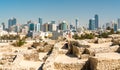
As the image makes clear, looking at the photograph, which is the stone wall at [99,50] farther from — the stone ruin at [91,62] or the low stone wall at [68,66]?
the low stone wall at [68,66]

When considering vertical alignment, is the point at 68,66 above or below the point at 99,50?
below

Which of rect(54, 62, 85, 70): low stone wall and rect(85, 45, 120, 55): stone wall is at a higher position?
rect(85, 45, 120, 55): stone wall

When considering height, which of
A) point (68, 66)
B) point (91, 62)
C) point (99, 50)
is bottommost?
point (68, 66)

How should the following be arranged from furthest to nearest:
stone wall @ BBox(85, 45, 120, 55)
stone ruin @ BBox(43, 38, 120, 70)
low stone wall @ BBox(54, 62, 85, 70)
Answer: stone wall @ BBox(85, 45, 120, 55)
low stone wall @ BBox(54, 62, 85, 70)
stone ruin @ BBox(43, 38, 120, 70)

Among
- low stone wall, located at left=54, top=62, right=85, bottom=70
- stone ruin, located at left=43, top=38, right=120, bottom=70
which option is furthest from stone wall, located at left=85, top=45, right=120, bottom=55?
low stone wall, located at left=54, top=62, right=85, bottom=70

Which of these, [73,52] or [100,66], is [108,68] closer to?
[100,66]

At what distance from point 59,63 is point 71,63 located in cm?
57

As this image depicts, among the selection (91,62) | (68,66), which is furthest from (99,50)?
(68,66)

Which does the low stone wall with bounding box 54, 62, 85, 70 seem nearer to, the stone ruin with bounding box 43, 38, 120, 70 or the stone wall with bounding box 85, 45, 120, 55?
the stone ruin with bounding box 43, 38, 120, 70

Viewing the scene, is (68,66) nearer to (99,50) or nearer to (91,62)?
(91,62)

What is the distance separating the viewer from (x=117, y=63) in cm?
1181

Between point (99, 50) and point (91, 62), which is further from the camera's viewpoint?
point (99, 50)

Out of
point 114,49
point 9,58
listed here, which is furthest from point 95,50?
point 9,58

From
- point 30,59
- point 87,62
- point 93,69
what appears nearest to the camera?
point 93,69
